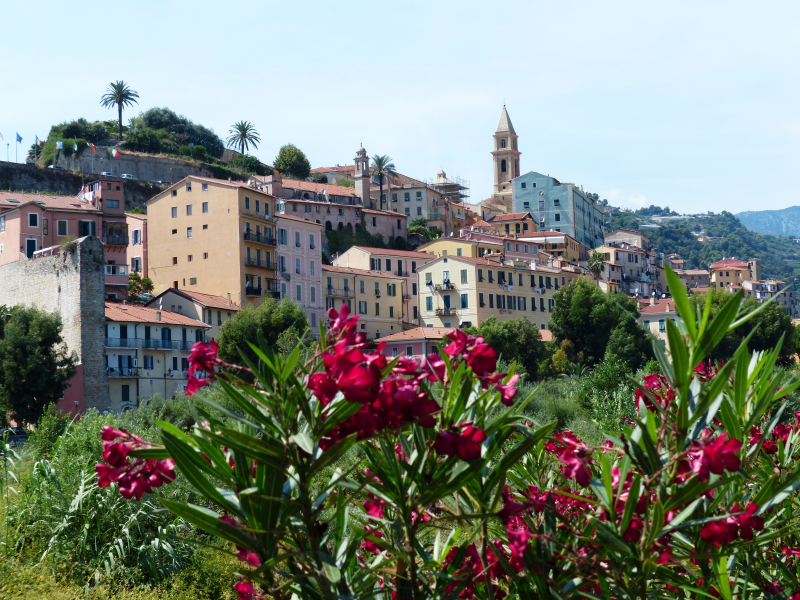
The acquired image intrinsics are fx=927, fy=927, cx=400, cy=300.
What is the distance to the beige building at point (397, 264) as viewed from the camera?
76.4m

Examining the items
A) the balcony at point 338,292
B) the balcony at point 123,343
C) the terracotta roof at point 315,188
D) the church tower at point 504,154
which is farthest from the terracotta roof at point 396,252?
the church tower at point 504,154

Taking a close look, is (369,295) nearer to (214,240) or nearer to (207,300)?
(214,240)

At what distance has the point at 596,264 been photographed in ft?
315

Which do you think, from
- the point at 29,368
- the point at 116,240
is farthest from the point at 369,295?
the point at 29,368

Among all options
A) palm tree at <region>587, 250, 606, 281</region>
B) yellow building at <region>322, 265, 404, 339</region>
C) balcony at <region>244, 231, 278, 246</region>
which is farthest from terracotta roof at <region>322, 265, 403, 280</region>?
palm tree at <region>587, 250, 606, 281</region>

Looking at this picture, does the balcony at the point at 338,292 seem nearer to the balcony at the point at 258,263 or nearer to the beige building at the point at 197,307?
the balcony at the point at 258,263

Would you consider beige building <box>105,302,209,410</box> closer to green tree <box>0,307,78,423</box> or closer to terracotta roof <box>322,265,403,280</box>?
green tree <box>0,307,78,423</box>

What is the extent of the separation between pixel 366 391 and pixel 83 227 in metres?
65.1

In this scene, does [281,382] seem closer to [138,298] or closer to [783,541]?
[783,541]

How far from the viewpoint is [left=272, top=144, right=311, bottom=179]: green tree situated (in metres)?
108

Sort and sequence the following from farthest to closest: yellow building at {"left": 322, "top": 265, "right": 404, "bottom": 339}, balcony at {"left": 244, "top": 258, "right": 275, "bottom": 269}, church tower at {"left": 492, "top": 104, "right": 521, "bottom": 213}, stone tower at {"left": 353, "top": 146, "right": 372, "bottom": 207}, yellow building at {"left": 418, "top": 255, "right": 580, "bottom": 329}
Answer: church tower at {"left": 492, "top": 104, "right": 521, "bottom": 213}, stone tower at {"left": 353, "top": 146, "right": 372, "bottom": 207}, yellow building at {"left": 322, "top": 265, "right": 404, "bottom": 339}, yellow building at {"left": 418, "top": 255, "right": 580, "bottom": 329}, balcony at {"left": 244, "top": 258, "right": 275, "bottom": 269}

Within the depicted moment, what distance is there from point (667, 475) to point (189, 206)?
216 feet

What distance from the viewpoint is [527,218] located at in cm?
10588

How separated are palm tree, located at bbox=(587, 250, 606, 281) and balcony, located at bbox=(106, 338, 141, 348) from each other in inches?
2214
